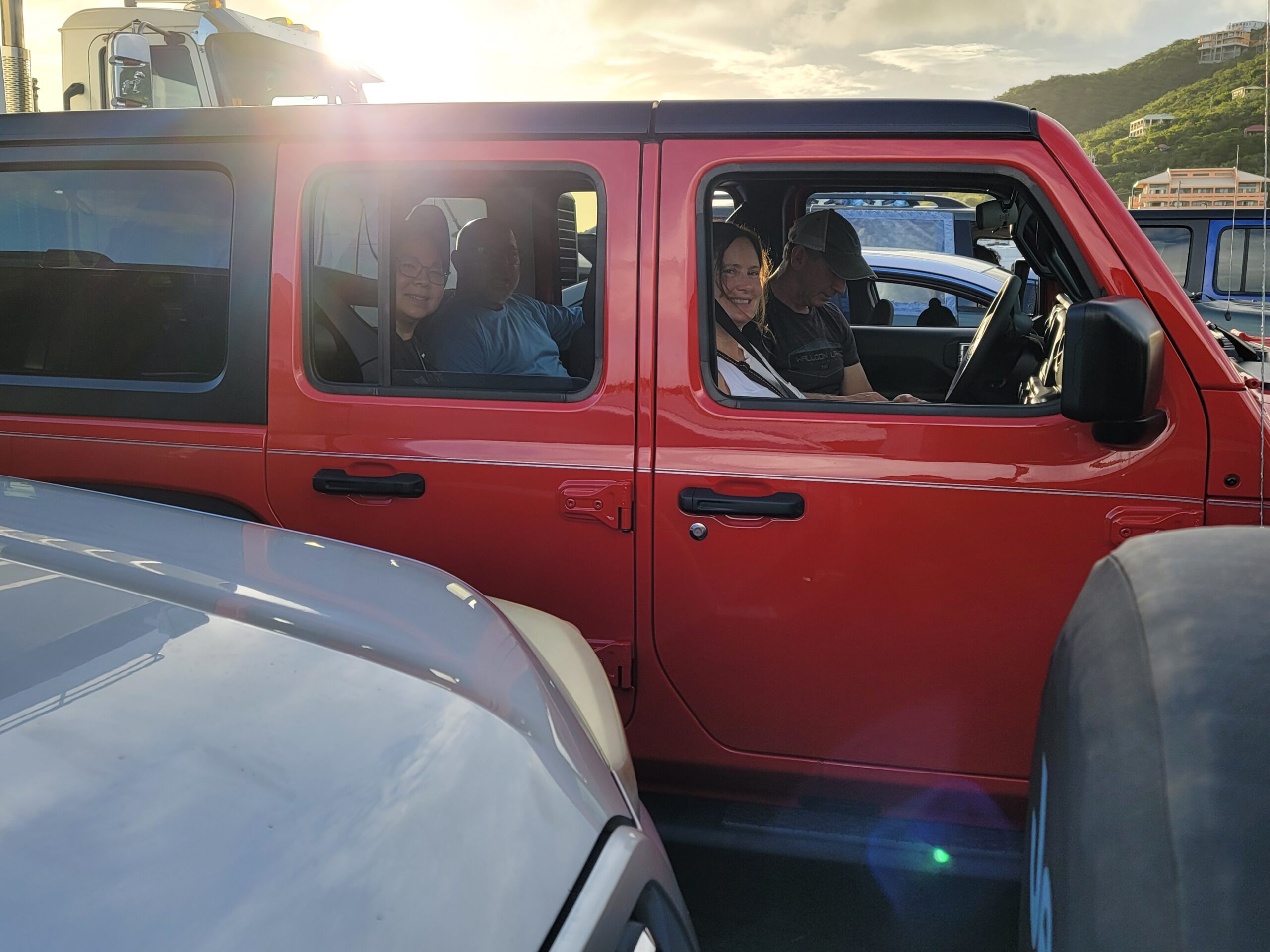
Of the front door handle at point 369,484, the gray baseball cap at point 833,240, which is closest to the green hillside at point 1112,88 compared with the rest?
the gray baseball cap at point 833,240

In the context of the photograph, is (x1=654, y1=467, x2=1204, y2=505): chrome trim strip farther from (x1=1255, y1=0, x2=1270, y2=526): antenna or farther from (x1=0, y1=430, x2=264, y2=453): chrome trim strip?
(x1=0, y1=430, x2=264, y2=453): chrome trim strip

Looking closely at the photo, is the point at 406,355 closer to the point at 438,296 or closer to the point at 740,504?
the point at 438,296

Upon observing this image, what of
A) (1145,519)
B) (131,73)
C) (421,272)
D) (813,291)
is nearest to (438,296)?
(421,272)

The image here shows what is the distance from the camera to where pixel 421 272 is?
9.30 feet

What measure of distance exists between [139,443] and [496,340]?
95 centimetres

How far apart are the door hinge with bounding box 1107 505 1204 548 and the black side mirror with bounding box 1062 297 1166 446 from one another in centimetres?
24

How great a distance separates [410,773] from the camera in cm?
104

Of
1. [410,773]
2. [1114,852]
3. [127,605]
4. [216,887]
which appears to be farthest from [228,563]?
[1114,852]

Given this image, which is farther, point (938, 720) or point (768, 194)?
point (768, 194)

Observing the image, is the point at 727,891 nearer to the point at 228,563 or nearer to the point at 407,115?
the point at 228,563

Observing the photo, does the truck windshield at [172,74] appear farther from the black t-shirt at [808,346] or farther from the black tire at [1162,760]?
the black tire at [1162,760]

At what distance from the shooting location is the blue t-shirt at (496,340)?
270cm

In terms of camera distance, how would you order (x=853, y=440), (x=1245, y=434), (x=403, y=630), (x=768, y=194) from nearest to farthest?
(x=403, y=630), (x=1245, y=434), (x=853, y=440), (x=768, y=194)

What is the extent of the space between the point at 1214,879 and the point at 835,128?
174 centimetres
